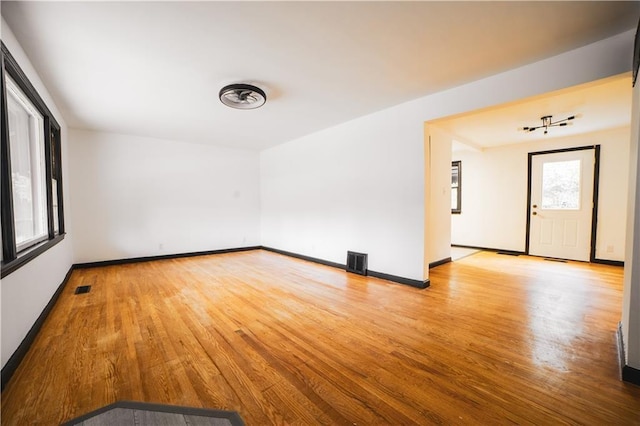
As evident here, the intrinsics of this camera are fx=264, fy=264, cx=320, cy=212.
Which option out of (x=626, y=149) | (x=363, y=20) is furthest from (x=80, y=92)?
(x=626, y=149)

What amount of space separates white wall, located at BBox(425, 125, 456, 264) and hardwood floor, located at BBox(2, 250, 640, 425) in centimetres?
115

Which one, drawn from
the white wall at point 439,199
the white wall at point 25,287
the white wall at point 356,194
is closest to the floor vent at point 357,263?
the white wall at point 356,194

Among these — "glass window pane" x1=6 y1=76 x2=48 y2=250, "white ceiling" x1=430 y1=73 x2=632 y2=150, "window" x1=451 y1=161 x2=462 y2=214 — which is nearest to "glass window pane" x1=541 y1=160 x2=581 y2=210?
"white ceiling" x1=430 y1=73 x2=632 y2=150

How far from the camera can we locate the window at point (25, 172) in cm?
194

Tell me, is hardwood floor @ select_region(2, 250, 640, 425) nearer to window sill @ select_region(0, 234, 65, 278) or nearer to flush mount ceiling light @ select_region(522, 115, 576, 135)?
window sill @ select_region(0, 234, 65, 278)

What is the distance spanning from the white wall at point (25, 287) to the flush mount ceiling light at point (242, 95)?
170 cm

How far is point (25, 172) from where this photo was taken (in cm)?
282

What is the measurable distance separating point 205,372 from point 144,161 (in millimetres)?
5057

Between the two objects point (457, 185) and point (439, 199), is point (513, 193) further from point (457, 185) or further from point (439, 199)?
point (439, 199)

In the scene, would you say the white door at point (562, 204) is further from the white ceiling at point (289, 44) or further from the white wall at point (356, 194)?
the white ceiling at point (289, 44)

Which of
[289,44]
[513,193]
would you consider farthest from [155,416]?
[513,193]

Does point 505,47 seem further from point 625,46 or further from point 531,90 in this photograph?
point 625,46

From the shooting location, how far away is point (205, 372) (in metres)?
1.85

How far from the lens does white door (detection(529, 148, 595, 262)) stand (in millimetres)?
5250
